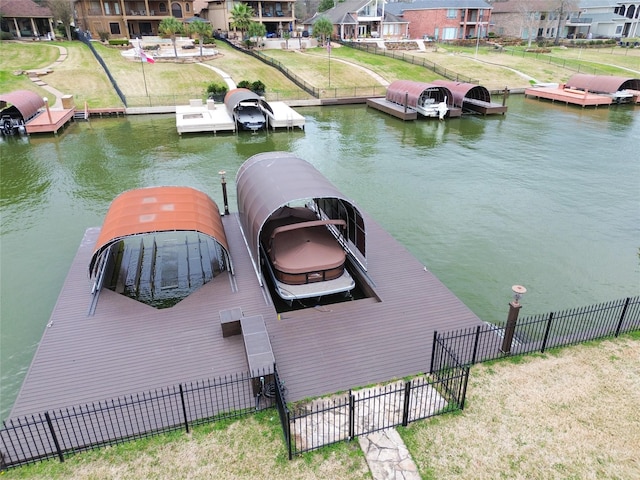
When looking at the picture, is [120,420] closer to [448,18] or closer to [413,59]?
[413,59]

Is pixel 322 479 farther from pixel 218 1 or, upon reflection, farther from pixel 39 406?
pixel 218 1

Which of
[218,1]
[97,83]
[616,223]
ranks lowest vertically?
[616,223]

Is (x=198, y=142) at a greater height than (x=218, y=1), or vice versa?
(x=218, y=1)

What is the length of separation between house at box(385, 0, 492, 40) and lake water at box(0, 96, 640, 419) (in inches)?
2157

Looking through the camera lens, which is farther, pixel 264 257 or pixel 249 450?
pixel 264 257

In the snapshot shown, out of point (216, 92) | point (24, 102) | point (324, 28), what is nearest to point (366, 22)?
point (324, 28)

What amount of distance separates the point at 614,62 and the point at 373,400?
300ft

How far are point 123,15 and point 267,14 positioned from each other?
2663cm

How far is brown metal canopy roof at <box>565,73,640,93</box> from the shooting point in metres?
53.0

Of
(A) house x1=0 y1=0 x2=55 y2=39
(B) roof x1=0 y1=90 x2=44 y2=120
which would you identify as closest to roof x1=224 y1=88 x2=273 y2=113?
(B) roof x1=0 y1=90 x2=44 y2=120

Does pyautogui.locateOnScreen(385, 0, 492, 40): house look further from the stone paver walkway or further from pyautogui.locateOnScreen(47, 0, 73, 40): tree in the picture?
the stone paver walkway

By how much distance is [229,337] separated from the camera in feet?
44.7

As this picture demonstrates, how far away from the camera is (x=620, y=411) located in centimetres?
1130

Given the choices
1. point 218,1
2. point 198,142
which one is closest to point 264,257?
point 198,142
